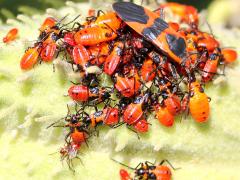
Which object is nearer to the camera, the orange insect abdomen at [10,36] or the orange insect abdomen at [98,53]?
the orange insect abdomen at [98,53]

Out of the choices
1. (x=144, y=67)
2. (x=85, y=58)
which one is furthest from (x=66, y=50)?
(x=144, y=67)

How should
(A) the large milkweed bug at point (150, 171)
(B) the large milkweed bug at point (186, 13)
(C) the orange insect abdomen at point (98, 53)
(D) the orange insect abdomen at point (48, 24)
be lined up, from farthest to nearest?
1. (B) the large milkweed bug at point (186, 13)
2. (D) the orange insect abdomen at point (48, 24)
3. (A) the large milkweed bug at point (150, 171)
4. (C) the orange insect abdomen at point (98, 53)

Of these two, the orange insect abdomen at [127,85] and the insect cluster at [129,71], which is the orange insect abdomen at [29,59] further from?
the orange insect abdomen at [127,85]

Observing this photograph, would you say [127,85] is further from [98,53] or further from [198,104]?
[198,104]

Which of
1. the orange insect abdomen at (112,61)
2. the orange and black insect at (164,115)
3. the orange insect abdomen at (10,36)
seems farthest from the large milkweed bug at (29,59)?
the orange and black insect at (164,115)

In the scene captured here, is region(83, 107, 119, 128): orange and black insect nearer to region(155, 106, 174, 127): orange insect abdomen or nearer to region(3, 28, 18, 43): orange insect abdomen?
region(155, 106, 174, 127): orange insect abdomen

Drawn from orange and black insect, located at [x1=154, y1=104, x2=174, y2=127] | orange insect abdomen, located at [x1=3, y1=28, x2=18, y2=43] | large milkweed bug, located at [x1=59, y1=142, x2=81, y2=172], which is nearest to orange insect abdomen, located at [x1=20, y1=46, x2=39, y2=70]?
orange insect abdomen, located at [x1=3, y1=28, x2=18, y2=43]

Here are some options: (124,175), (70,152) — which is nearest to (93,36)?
(70,152)

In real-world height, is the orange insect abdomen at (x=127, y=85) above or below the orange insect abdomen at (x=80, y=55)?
below
